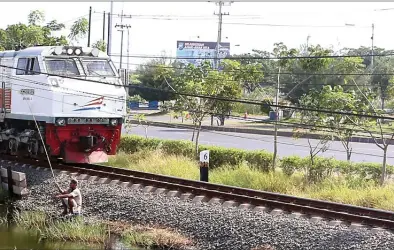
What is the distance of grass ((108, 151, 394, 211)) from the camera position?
13423 mm

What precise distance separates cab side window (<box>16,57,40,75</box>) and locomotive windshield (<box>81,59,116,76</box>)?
1.30 m

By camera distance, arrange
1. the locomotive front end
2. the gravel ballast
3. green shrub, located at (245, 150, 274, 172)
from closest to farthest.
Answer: the gravel ballast → the locomotive front end → green shrub, located at (245, 150, 274, 172)

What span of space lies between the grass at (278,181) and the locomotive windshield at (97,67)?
3.38m

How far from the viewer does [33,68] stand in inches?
632

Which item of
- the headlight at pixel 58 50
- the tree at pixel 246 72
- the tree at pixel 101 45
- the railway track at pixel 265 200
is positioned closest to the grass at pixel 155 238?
the railway track at pixel 265 200

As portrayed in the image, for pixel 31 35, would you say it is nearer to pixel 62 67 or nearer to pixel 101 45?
pixel 101 45

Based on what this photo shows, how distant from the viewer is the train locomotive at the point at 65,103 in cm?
1544

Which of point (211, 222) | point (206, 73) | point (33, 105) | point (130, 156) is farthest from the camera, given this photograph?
point (206, 73)

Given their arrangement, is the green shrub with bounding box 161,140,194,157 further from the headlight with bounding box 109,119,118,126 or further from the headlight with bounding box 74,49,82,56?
the headlight with bounding box 74,49,82,56

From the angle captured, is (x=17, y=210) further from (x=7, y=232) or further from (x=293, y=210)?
(x=293, y=210)

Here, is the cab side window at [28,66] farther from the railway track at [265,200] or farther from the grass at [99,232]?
the grass at [99,232]

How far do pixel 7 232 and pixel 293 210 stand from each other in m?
5.96

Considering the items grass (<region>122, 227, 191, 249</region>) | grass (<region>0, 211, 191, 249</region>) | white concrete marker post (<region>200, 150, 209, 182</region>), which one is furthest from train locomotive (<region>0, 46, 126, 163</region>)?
grass (<region>122, 227, 191, 249</region>)

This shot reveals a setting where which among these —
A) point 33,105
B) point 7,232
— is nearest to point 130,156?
point 33,105
